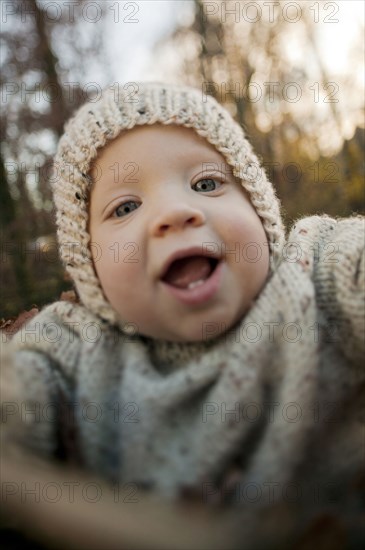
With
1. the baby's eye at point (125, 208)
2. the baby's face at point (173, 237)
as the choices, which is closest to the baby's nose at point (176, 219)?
the baby's face at point (173, 237)

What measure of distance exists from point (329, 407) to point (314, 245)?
483 millimetres

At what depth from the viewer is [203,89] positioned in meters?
2.81

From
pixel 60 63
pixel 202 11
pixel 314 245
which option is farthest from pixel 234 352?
pixel 202 11

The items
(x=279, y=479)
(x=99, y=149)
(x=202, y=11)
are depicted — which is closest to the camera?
(x=279, y=479)

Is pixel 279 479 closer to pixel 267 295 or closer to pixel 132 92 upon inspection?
pixel 267 295

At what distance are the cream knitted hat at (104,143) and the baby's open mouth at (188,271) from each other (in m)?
0.21

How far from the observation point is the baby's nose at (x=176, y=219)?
1.05 meters

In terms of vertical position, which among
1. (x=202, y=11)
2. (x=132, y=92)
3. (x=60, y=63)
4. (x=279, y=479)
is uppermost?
(x=202, y=11)

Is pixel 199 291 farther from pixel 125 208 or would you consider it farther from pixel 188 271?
pixel 125 208

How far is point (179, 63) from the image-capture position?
10484 millimetres

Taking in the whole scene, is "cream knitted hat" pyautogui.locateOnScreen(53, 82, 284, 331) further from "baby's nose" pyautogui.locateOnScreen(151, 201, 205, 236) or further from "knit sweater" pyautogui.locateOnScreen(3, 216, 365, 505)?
"baby's nose" pyautogui.locateOnScreen(151, 201, 205, 236)

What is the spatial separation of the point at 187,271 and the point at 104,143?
17.4 inches

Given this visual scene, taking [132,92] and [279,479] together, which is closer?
[279,479]

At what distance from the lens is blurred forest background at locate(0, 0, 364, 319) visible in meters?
4.81
